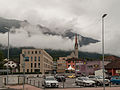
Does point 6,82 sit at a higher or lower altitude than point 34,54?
lower

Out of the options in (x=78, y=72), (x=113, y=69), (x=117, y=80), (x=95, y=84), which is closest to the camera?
(x=95, y=84)

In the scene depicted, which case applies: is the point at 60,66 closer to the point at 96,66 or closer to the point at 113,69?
the point at 96,66

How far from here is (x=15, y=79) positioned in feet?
120

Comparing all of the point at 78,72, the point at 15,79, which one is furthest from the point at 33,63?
the point at 15,79

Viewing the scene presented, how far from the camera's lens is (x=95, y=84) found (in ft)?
105

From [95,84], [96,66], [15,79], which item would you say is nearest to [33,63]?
[96,66]

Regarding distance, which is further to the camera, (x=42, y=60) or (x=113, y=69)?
(x=42, y=60)

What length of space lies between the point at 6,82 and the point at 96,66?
47281 mm

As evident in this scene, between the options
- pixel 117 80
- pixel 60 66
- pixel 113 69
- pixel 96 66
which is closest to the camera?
pixel 117 80

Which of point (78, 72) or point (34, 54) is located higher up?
point (34, 54)

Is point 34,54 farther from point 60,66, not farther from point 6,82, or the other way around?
point 6,82

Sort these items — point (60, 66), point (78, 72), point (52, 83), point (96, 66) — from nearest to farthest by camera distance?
point (52, 83) < point (96, 66) < point (78, 72) < point (60, 66)

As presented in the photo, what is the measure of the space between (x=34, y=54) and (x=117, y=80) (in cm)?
7688

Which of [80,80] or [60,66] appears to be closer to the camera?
[80,80]
